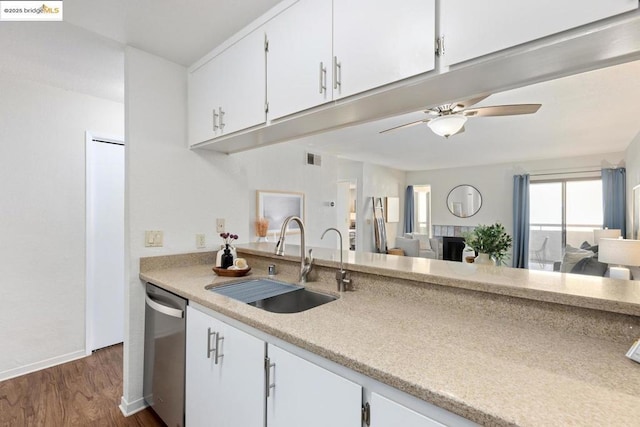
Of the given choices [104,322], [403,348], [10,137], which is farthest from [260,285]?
[10,137]

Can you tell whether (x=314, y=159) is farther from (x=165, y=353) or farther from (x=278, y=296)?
(x=165, y=353)

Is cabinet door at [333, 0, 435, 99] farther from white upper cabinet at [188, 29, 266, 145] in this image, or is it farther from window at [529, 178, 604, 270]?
window at [529, 178, 604, 270]

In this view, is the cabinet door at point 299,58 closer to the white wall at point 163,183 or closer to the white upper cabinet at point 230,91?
the white upper cabinet at point 230,91

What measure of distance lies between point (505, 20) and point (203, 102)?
1.75 metres

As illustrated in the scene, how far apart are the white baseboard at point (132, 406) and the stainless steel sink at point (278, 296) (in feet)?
3.26

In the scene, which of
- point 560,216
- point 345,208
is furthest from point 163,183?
point 560,216

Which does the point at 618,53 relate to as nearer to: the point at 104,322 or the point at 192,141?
the point at 192,141

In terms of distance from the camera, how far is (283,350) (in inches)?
40.7

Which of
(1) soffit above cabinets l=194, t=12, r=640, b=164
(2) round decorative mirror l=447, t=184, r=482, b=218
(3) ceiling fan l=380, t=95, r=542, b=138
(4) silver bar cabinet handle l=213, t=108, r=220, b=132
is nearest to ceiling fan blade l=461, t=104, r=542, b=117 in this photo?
(3) ceiling fan l=380, t=95, r=542, b=138

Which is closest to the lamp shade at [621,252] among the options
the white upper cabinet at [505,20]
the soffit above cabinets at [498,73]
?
the soffit above cabinets at [498,73]

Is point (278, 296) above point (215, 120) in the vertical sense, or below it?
below

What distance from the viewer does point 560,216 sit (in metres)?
5.56

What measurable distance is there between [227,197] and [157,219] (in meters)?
0.54

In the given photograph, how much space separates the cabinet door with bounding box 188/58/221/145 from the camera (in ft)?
6.31
